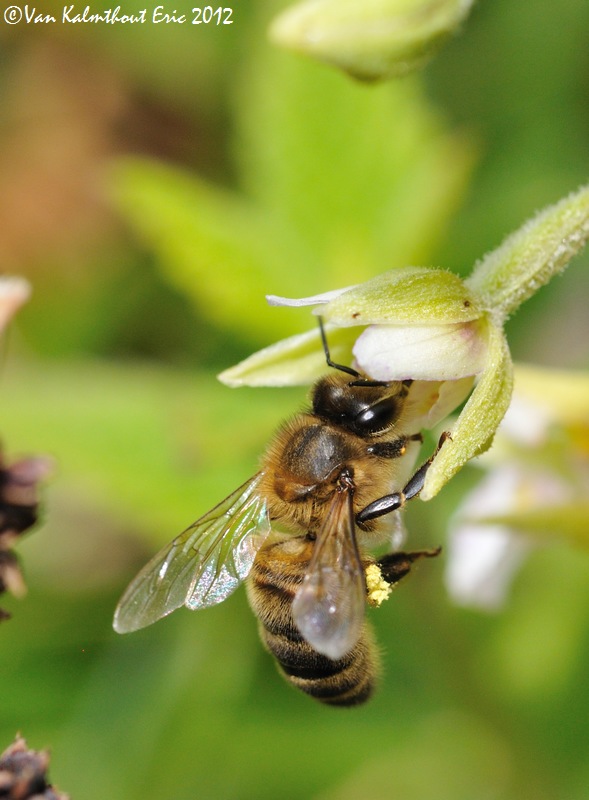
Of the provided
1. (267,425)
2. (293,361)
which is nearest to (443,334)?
(293,361)

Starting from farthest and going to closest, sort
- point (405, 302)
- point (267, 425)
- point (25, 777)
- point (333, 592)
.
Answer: point (267, 425), point (405, 302), point (333, 592), point (25, 777)

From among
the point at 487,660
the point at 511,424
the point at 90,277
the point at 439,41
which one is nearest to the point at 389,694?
the point at 487,660

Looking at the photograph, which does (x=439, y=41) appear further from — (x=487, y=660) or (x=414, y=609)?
(x=487, y=660)

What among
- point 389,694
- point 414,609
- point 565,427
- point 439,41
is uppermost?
point 439,41

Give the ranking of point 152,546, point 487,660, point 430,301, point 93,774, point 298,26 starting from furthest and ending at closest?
point 152,546
point 487,660
point 93,774
point 298,26
point 430,301

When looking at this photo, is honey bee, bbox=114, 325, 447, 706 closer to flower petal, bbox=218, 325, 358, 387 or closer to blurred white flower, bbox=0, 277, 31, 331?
flower petal, bbox=218, 325, 358, 387

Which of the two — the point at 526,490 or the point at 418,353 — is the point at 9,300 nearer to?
the point at 418,353

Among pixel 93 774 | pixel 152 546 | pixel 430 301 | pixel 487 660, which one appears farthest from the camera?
pixel 152 546
